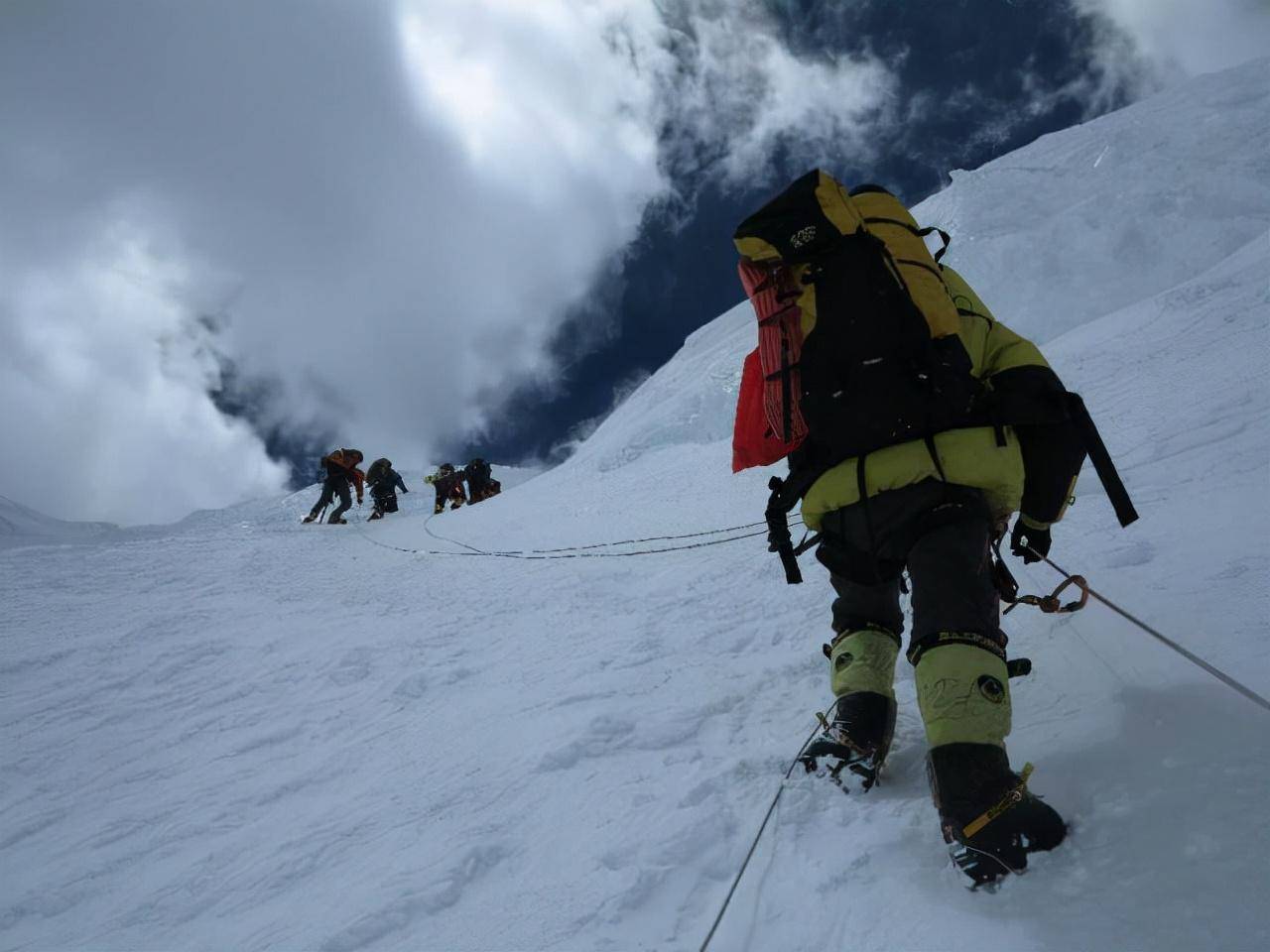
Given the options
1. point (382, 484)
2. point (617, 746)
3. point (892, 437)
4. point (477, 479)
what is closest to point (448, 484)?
point (477, 479)

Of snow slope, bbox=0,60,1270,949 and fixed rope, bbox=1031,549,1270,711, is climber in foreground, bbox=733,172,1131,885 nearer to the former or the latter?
fixed rope, bbox=1031,549,1270,711

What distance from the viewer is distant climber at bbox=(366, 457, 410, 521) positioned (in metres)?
15.1

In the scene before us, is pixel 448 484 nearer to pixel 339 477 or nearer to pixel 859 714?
pixel 339 477

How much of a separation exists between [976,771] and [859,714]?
458 millimetres

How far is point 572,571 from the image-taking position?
218 inches

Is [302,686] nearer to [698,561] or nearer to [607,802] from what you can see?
[607,802]

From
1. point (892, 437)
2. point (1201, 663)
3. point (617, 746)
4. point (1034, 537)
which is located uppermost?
point (892, 437)

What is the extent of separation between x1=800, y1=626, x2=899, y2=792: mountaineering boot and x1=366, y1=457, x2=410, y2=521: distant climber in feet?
46.7

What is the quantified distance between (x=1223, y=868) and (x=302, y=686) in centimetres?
372

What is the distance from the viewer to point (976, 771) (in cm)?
134

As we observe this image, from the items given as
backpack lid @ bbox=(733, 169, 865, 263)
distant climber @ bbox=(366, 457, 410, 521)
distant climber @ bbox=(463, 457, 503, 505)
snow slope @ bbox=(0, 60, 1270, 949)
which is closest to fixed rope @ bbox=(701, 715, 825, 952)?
snow slope @ bbox=(0, 60, 1270, 949)

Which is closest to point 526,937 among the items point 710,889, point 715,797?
point 710,889

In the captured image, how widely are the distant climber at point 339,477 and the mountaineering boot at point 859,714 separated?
1309cm

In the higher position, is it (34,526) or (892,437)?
(34,526)
